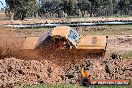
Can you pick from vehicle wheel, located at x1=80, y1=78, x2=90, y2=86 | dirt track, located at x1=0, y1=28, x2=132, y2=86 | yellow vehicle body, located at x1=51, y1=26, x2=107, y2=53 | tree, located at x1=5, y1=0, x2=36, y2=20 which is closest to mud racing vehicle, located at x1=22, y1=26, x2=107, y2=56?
yellow vehicle body, located at x1=51, y1=26, x2=107, y2=53

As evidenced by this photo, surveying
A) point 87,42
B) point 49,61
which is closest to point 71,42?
point 87,42

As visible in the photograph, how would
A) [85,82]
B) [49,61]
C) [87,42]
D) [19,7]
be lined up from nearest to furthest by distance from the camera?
[85,82]
[49,61]
[87,42]
[19,7]

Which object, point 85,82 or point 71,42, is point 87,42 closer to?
point 71,42

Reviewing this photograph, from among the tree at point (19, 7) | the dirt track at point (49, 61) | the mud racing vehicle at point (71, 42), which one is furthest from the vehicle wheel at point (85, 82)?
the tree at point (19, 7)

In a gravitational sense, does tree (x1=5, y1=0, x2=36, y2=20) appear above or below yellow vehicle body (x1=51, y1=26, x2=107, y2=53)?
below

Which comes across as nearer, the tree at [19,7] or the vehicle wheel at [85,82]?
the vehicle wheel at [85,82]

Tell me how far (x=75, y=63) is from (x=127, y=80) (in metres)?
4.27

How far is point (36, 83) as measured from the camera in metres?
13.4

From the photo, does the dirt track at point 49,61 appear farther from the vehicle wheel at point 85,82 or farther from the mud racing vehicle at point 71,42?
the vehicle wheel at point 85,82

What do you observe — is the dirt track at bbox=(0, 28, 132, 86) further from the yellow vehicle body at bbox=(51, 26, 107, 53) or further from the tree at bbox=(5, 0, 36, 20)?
the tree at bbox=(5, 0, 36, 20)

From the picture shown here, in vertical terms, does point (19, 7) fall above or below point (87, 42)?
below

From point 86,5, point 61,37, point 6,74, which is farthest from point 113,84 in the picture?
point 86,5

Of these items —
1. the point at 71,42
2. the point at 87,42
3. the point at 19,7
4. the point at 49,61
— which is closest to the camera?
the point at 49,61

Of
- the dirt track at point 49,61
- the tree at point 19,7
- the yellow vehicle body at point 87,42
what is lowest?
the tree at point 19,7
